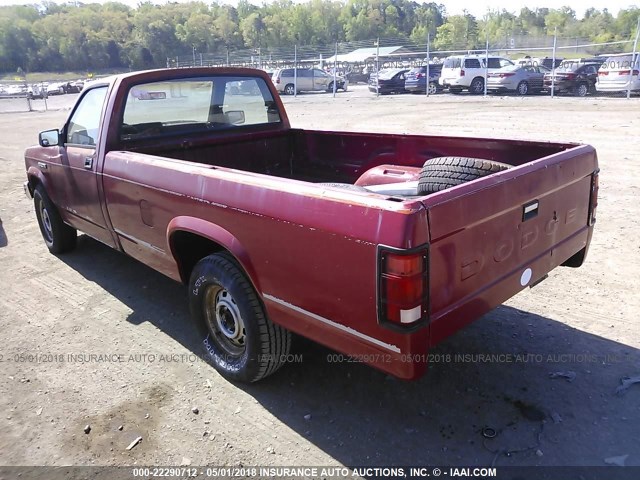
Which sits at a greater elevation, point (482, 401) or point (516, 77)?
point (516, 77)

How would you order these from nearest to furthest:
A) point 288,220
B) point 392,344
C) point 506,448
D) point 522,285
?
point 392,344
point 288,220
point 506,448
point 522,285

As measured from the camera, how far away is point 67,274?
530 centimetres

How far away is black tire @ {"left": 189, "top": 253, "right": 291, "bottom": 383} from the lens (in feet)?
9.87

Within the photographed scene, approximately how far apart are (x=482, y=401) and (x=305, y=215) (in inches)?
62.4

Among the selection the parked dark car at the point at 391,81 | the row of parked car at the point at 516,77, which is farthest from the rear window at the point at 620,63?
the parked dark car at the point at 391,81

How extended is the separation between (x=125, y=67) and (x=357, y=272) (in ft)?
343

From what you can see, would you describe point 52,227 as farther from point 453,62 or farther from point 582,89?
point 453,62

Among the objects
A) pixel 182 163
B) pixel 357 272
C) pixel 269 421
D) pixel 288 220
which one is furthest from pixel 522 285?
pixel 182 163

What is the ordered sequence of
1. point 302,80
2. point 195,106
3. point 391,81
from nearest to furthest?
point 195,106 → point 391,81 → point 302,80

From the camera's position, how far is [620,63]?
20.1 m

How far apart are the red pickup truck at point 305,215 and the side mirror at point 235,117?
1 cm

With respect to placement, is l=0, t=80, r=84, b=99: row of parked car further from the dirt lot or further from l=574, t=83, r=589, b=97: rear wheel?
the dirt lot

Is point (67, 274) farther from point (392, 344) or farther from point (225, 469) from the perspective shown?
point (392, 344)

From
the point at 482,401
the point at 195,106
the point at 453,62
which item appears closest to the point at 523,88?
the point at 453,62
